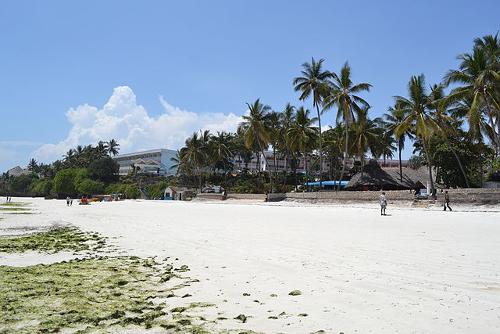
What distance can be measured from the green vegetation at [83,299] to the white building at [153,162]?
11829 centimetres

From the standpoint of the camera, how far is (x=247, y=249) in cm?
1152

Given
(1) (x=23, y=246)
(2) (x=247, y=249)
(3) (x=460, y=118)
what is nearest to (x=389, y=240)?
(2) (x=247, y=249)

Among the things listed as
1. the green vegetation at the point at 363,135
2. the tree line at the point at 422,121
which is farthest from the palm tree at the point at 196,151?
the tree line at the point at 422,121

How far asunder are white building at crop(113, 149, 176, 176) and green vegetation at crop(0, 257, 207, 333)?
11829 centimetres

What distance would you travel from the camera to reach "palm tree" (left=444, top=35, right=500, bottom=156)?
30938mm

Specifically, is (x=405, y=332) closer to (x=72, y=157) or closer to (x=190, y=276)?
(x=190, y=276)

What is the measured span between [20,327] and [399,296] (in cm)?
514

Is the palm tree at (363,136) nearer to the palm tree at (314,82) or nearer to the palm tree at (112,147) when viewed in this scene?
the palm tree at (314,82)

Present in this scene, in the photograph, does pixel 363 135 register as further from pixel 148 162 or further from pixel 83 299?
pixel 148 162

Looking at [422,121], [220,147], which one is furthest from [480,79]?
[220,147]

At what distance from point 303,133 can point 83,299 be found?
50407mm

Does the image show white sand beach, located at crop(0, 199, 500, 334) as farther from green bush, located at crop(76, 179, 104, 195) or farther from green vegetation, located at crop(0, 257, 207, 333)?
green bush, located at crop(76, 179, 104, 195)

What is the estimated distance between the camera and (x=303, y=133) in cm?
5559

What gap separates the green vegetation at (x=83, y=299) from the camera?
17.3 feet
